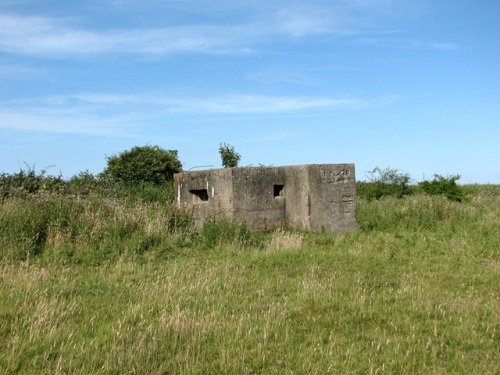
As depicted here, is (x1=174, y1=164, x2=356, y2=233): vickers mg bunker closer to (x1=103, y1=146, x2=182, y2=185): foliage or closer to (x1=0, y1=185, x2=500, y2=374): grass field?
(x1=0, y1=185, x2=500, y2=374): grass field

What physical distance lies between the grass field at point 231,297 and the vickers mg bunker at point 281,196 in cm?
78

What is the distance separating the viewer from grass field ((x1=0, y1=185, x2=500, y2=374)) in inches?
155

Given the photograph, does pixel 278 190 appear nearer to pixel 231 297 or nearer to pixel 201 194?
pixel 201 194

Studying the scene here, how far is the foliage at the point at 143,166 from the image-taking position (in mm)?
20875

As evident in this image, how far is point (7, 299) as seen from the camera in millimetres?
5367

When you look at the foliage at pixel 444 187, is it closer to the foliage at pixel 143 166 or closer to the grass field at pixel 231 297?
the grass field at pixel 231 297

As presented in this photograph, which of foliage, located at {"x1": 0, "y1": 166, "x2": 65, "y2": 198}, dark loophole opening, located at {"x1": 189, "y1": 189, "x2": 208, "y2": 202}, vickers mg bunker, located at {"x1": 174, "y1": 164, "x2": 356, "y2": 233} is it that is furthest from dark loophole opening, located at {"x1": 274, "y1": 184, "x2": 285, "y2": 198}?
foliage, located at {"x1": 0, "y1": 166, "x2": 65, "y2": 198}

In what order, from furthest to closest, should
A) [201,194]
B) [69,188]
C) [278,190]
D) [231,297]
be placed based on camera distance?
[69,188], [201,194], [278,190], [231,297]

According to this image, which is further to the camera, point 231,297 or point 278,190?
point 278,190

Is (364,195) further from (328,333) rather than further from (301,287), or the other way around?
(328,333)

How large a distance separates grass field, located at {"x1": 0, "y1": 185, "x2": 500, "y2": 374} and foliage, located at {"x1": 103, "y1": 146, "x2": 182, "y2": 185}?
10.8 metres

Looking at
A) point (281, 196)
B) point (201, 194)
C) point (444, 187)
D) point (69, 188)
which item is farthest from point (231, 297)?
point (444, 187)

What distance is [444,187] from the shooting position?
19.0 meters

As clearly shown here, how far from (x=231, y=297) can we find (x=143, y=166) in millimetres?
16103
